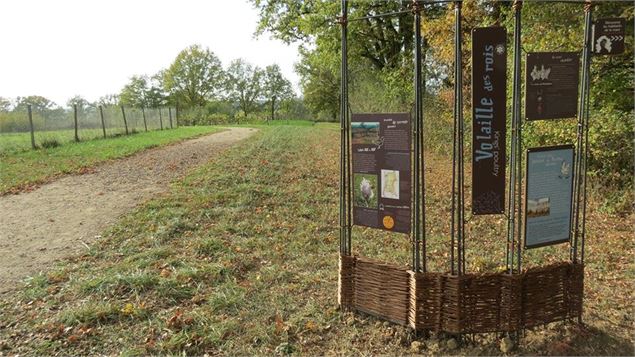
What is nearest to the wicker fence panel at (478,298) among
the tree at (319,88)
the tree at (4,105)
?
the tree at (4,105)

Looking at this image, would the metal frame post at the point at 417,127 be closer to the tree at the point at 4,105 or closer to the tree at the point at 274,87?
the tree at the point at 4,105

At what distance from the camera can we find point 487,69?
3.03 meters

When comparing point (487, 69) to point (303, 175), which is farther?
point (303, 175)

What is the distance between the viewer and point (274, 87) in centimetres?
7038

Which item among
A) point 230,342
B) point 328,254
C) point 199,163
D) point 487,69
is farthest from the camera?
point 199,163

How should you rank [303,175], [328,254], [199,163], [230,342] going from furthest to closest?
[199,163]
[303,175]
[328,254]
[230,342]

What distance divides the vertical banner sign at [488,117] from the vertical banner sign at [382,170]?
490 mm

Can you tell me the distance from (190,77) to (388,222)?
202 feet

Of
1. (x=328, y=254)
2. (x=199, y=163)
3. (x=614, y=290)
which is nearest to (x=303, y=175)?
(x=199, y=163)

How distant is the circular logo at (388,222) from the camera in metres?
3.45

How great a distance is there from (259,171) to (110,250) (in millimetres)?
5950

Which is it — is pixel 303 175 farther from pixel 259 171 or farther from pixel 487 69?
pixel 487 69

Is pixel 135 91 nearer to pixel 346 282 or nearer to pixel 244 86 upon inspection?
pixel 244 86

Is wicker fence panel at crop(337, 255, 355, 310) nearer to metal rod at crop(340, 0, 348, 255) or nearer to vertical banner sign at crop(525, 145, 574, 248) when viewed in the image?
metal rod at crop(340, 0, 348, 255)
